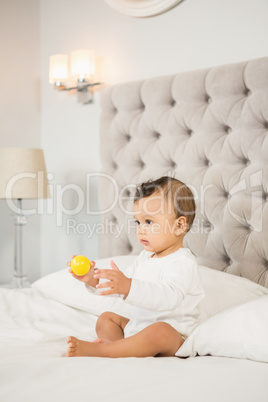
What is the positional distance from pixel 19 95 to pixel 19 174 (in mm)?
698

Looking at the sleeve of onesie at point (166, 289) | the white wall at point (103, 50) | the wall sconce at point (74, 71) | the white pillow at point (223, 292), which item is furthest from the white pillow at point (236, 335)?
the wall sconce at point (74, 71)

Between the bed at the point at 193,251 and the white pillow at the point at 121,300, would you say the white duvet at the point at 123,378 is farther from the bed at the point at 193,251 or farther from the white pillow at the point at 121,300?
the white pillow at the point at 121,300

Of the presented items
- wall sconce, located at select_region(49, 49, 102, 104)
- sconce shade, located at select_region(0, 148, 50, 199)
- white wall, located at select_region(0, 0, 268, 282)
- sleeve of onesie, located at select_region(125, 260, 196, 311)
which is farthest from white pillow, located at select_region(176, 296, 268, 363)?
wall sconce, located at select_region(49, 49, 102, 104)

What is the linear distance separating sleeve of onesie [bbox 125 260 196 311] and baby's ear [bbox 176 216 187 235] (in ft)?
0.36

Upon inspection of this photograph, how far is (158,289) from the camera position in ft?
3.94

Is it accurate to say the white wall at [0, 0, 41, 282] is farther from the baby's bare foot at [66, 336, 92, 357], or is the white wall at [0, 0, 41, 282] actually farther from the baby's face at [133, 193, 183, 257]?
the baby's bare foot at [66, 336, 92, 357]

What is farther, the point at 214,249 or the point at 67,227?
the point at 67,227

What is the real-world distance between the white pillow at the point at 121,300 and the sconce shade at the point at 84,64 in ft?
3.62

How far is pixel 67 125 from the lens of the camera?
2781 millimetres

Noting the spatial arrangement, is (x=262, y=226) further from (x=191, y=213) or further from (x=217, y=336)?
(x=217, y=336)

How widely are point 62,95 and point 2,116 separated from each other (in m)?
0.37

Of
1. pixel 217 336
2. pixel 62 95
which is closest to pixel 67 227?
pixel 62 95

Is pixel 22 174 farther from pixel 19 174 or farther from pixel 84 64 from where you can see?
pixel 84 64

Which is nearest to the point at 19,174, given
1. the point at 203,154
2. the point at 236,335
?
the point at 203,154
